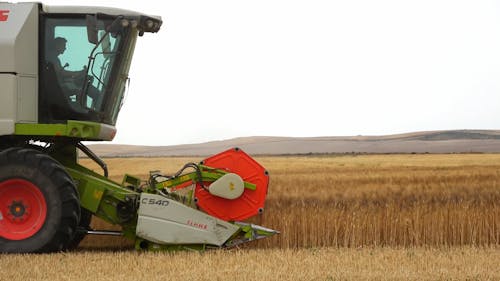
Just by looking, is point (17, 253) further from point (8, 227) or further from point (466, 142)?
point (466, 142)

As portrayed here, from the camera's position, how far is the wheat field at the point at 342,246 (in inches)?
275

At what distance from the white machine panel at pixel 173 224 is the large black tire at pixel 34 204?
2.40 feet

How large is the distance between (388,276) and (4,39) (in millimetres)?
4739

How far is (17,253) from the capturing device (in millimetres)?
8203

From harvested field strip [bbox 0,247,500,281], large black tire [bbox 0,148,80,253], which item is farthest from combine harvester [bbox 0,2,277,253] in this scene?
harvested field strip [bbox 0,247,500,281]

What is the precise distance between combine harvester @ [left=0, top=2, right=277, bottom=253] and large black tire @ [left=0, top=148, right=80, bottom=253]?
0.01m

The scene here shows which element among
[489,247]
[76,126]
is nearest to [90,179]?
[76,126]

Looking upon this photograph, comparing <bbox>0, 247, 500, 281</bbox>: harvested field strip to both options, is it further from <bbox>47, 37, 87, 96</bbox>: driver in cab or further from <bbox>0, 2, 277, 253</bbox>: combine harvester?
<bbox>47, 37, 87, 96</bbox>: driver in cab

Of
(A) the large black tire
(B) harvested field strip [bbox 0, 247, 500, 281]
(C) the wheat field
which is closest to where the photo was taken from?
(B) harvested field strip [bbox 0, 247, 500, 281]

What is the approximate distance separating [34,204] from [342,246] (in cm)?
375

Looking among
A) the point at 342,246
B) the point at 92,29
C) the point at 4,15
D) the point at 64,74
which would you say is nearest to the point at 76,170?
the point at 64,74

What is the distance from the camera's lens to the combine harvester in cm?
830

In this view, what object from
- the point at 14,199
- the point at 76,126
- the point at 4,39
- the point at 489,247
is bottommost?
the point at 489,247

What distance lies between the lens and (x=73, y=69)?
8.62m
